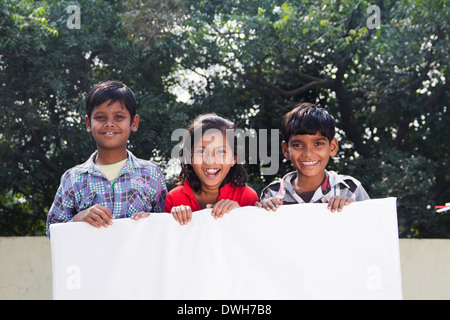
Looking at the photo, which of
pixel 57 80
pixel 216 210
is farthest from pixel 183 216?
Result: pixel 57 80

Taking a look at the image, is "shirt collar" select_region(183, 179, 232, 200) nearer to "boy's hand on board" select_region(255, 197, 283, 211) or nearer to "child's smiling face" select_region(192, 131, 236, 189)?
"child's smiling face" select_region(192, 131, 236, 189)

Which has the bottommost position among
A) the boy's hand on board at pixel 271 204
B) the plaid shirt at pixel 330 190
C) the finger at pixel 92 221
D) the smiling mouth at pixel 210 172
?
the finger at pixel 92 221

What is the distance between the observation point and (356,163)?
5953 millimetres

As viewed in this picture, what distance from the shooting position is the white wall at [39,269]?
525 centimetres

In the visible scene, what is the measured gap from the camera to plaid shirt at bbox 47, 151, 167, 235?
2.81 metres

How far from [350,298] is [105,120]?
1.51 metres

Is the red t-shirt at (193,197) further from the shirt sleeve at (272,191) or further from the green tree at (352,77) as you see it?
the green tree at (352,77)

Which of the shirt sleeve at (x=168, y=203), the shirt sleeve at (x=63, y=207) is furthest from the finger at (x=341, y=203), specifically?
the shirt sleeve at (x=63, y=207)

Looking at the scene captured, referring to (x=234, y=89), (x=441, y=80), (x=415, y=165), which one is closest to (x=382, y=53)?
(x=441, y=80)

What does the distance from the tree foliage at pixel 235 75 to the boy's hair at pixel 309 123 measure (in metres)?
2.57

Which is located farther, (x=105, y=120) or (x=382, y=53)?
(x=382, y=53)

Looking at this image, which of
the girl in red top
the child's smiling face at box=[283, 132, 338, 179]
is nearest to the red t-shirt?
the girl in red top

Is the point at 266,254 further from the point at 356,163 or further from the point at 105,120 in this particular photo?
the point at 356,163

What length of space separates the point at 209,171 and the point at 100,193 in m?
0.57
